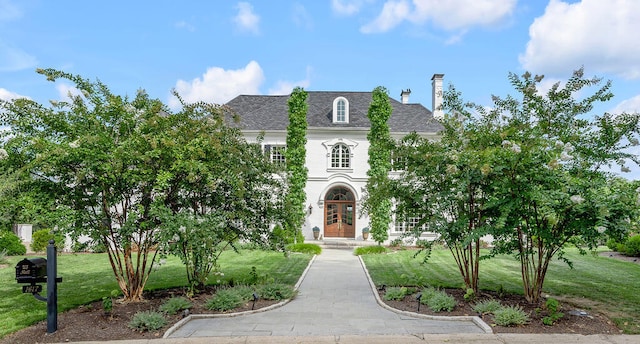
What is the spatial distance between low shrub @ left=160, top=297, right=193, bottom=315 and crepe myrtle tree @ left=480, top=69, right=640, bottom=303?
5582mm

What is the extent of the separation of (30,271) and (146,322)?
199cm

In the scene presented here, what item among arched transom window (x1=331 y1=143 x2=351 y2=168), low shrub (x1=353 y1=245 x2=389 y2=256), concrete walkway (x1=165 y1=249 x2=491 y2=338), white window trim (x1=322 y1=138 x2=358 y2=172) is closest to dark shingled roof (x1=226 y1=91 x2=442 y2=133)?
white window trim (x1=322 y1=138 x2=358 y2=172)

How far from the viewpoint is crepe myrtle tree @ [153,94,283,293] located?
7.23 metres

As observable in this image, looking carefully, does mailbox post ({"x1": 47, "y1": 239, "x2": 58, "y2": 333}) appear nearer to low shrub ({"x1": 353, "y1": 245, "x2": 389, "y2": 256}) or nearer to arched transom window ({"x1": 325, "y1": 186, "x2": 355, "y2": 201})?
low shrub ({"x1": 353, "y1": 245, "x2": 389, "y2": 256})

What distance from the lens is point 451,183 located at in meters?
8.39

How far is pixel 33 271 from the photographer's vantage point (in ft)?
22.0


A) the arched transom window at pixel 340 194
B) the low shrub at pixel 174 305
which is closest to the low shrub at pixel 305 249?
the arched transom window at pixel 340 194

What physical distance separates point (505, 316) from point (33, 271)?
291 inches

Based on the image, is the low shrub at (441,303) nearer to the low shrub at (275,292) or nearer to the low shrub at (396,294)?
the low shrub at (396,294)

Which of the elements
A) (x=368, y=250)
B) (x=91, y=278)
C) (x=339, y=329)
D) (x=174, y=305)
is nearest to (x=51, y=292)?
(x=174, y=305)

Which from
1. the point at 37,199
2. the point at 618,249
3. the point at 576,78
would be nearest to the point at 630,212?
the point at 576,78

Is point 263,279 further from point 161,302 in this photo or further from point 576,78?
point 576,78

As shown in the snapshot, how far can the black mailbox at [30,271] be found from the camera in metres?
6.65

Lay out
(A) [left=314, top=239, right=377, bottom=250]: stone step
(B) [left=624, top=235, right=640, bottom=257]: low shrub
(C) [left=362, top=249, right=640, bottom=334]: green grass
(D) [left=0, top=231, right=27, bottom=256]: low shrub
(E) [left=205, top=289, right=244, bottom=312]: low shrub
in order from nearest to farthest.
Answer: (E) [left=205, top=289, right=244, bottom=312]: low shrub < (C) [left=362, top=249, right=640, bottom=334]: green grass < (B) [left=624, top=235, right=640, bottom=257]: low shrub < (D) [left=0, top=231, right=27, bottom=256]: low shrub < (A) [left=314, top=239, right=377, bottom=250]: stone step
